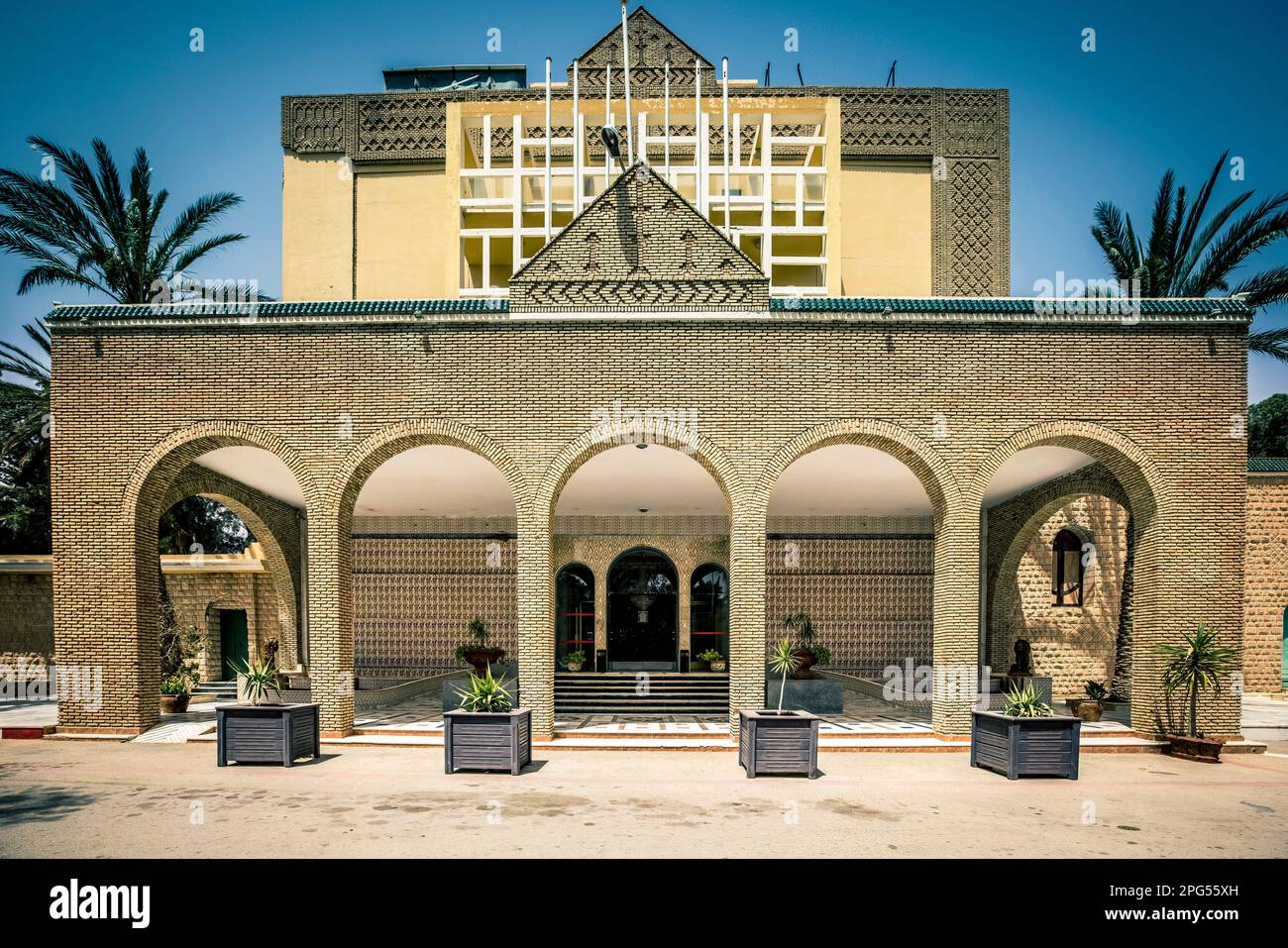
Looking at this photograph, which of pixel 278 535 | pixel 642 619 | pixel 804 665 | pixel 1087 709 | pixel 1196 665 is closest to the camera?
pixel 1196 665

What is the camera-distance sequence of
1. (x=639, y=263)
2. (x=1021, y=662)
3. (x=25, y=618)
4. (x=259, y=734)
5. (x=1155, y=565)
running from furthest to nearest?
1. (x=25, y=618)
2. (x=1021, y=662)
3. (x=639, y=263)
4. (x=1155, y=565)
5. (x=259, y=734)

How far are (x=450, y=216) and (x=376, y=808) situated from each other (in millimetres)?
15261

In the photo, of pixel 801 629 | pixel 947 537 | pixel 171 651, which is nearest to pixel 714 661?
pixel 801 629

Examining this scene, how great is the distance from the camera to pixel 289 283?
2344cm

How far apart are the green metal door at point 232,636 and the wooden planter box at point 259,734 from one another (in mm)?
14602

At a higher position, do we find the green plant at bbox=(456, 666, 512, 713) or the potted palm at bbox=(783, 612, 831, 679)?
the green plant at bbox=(456, 666, 512, 713)

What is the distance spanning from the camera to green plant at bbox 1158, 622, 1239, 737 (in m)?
13.1

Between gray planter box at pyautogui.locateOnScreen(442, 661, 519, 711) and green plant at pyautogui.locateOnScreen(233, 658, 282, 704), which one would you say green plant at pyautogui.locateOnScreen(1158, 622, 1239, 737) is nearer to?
gray planter box at pyautogui.locateOnScreen(442, 661, 519, 711)

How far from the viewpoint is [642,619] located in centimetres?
2305

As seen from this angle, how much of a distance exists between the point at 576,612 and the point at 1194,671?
47.2 feet

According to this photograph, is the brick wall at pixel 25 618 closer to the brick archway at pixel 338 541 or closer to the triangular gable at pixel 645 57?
the brick archway at pixel 338 541

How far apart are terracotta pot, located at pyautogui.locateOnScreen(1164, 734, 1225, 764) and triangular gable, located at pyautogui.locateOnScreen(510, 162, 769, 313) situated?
9.30 metres

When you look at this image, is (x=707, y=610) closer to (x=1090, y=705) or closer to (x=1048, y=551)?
(x=1048, y=551)

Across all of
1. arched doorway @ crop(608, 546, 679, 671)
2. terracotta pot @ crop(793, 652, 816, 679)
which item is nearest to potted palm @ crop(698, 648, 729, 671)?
arched doorway @ crop(608, 546, 679, 671)
